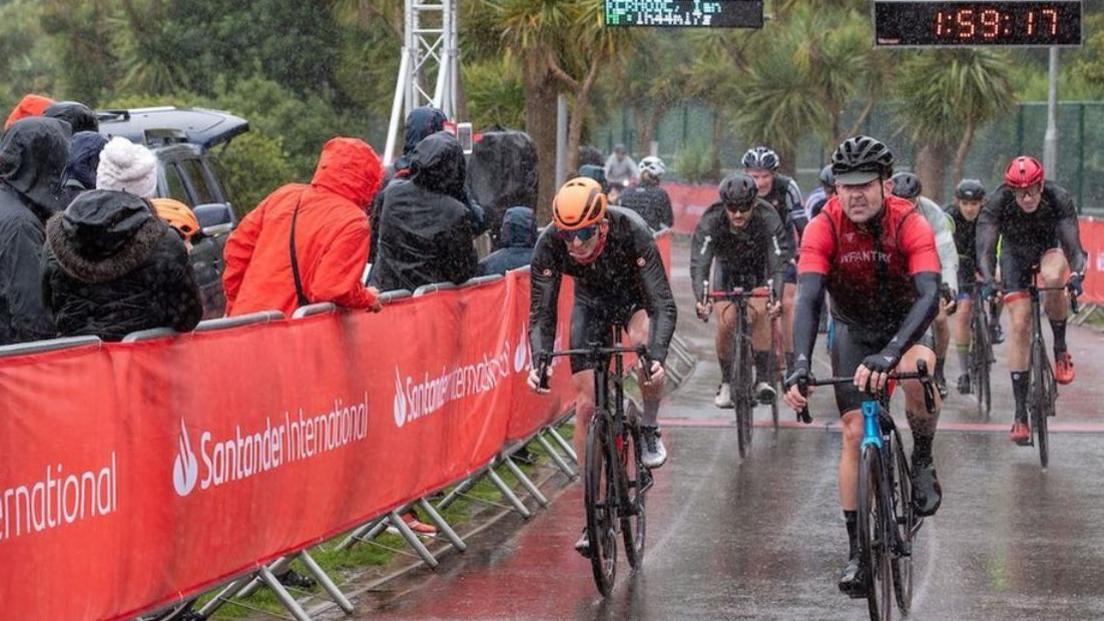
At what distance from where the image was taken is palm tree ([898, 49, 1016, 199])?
44.0 m

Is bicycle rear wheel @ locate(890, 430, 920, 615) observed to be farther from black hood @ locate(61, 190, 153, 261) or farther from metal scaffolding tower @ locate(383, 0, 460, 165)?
A: metal scaffolding tower @ locate(383, 0, 460, 165)

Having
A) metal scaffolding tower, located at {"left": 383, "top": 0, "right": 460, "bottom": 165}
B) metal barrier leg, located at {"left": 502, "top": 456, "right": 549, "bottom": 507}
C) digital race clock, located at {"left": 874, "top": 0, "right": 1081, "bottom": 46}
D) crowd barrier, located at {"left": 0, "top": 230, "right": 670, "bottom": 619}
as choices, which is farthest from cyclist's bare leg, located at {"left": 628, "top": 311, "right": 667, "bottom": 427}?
digital race clock, located at {"left": 874, "top": 0, "right": 1081, "bottom": 46}

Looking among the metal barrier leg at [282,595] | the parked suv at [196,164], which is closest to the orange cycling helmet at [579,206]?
the metal barrier leg at [282,595]

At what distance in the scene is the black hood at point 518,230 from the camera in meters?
14.2

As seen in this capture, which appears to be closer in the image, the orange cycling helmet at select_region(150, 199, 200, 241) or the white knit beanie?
the white knit beanie

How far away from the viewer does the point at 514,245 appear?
14.2 metres

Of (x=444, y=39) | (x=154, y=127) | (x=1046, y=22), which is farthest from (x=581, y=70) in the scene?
(x=154, y=127)

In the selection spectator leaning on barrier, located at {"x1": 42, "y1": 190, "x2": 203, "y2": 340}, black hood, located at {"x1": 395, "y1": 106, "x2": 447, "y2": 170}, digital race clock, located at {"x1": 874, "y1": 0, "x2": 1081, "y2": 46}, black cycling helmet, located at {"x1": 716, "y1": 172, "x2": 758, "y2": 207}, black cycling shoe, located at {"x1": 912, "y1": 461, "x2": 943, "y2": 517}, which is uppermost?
digital race clock, located at {"x1": 874, "y1": 0, "x2": 1081, "y2": 46}

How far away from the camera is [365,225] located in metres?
10.1

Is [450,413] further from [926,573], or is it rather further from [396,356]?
[926,573]

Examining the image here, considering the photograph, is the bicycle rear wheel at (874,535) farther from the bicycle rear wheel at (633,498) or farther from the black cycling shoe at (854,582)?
the bicycle rear wheel at (633,498)

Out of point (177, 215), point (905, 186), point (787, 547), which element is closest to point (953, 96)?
Result: point (905, 186)

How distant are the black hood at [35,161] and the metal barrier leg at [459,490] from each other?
12.3 feet

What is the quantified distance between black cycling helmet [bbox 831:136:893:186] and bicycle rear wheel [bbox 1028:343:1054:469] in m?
5.64
